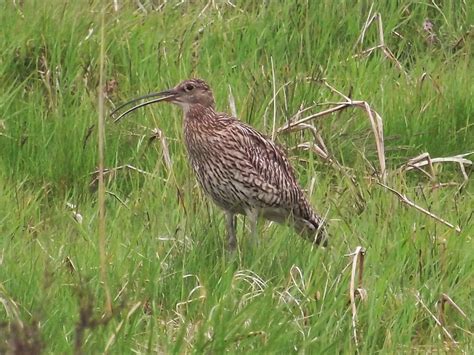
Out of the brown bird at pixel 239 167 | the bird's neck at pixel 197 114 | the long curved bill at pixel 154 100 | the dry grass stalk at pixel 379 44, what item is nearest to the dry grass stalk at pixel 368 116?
the brown bird at pixel 239 167

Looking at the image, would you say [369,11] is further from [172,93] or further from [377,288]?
[377,288]

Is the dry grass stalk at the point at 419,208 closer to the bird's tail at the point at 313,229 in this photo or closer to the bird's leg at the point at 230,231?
the bird's tail at the point at 313,229

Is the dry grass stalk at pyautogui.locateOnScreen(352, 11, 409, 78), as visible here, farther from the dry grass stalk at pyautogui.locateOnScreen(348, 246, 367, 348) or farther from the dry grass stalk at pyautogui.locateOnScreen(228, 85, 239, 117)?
the dry grass stalk at pyautogui.locateOnScreen(348, 246, 367, 348)

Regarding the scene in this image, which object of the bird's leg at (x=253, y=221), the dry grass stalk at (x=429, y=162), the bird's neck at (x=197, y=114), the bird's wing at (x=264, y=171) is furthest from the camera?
the dry grass stalk at (x=429, y=162)

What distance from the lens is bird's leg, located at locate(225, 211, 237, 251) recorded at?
6.18 meters

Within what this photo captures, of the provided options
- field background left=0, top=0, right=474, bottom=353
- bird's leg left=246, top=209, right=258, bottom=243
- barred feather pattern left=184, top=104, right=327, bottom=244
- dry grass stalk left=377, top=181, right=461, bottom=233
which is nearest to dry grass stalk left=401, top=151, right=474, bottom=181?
field background left=0, top=0, right=474, bottom=353

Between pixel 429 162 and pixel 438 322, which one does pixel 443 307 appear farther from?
pixel 429 162

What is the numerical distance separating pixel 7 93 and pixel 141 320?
2384 mm

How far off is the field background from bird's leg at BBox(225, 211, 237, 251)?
5 cm

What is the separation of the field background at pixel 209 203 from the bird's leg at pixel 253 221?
7 cm

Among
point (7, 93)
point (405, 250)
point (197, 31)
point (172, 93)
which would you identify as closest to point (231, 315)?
point (405, 250)

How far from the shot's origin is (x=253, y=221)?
21.4ft

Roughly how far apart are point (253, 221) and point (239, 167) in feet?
1.24

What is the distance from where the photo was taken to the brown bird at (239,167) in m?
6.68
